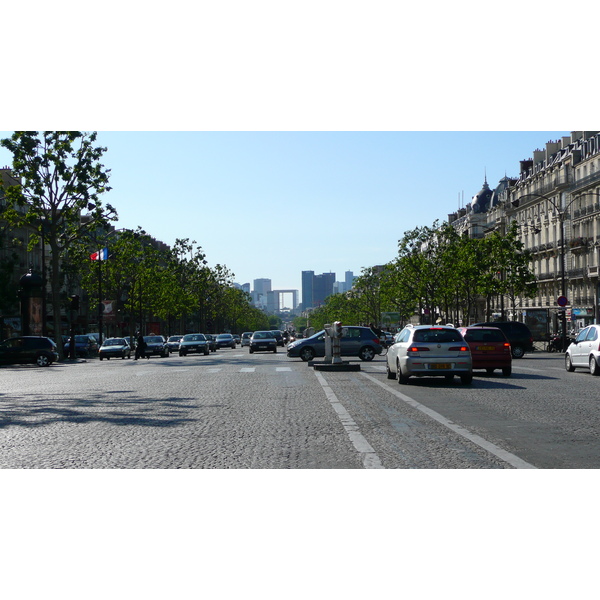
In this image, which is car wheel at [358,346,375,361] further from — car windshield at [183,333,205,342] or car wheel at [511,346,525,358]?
car windshield at [183,333,205,342]

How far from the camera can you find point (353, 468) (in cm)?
917

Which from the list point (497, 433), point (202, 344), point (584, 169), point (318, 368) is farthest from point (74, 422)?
point (584, 169)

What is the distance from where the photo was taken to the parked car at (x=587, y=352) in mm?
28703

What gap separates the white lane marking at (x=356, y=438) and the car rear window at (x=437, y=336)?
509 cm

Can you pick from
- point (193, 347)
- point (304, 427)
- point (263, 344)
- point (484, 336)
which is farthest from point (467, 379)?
point (193, 347)

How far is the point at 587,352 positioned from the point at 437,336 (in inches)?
330

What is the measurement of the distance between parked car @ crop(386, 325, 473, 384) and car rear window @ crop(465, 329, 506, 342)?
473cm

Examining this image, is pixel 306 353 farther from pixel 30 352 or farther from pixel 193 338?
pixel 193 338

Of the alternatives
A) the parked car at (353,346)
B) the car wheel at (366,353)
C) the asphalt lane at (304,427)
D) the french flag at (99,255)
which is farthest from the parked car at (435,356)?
the french flag at (99,255)

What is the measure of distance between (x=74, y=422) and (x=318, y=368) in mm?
18148

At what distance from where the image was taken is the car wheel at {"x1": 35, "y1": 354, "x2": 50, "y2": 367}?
46.3 m

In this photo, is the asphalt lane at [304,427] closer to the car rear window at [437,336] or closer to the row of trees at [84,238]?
the car rear window at [437,336]

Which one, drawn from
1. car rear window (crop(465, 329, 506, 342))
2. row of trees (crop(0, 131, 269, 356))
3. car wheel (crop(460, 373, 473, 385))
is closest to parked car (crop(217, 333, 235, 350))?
row of trees (crop(0, 131, 269, 356))
